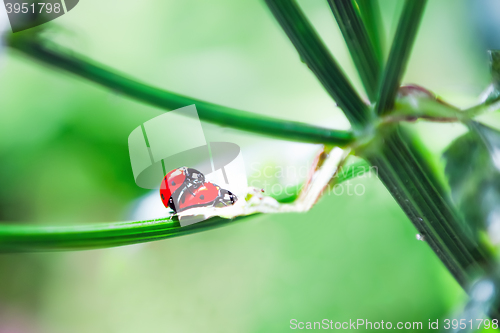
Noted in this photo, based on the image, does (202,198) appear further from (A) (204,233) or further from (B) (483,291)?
(A) (204,233)

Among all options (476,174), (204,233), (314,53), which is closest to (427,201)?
(476,174)

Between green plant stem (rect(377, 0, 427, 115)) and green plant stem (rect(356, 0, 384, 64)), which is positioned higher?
green plant stem (rect(356, 0, 384, 64))

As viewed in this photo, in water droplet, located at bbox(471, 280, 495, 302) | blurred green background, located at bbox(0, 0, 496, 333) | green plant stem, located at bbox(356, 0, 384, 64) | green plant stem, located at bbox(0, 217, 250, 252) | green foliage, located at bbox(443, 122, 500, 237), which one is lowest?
water droplet, located at bbox(471, 280, 495, 302)

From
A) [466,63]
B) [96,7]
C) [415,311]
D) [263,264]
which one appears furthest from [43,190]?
[466,63]

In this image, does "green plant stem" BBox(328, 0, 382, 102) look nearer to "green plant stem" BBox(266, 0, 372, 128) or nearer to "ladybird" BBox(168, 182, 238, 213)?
"green plant stem" BBox(266, 0, 372, 128)

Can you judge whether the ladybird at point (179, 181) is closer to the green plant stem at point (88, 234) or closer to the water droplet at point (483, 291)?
the green plant stem at point (88, 234)

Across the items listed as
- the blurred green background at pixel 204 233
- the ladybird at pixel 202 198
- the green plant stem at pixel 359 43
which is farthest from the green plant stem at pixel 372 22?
the blurred green background at pixel 204 233

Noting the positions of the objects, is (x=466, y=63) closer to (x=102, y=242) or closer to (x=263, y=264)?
(x=263, y=264)

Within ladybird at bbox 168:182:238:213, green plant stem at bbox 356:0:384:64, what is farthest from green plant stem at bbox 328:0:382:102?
ladybird at bbox 168:182:238:213
